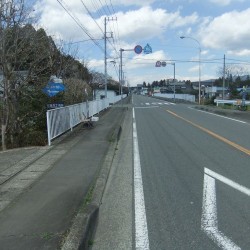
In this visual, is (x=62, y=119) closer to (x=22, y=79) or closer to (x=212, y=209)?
(x=22, y=79)

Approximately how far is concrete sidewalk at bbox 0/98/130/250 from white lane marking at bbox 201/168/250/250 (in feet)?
5.45

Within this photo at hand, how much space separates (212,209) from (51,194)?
9.38ft

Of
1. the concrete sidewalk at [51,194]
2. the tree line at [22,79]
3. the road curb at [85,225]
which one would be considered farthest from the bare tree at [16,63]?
the road curb at [85,225]

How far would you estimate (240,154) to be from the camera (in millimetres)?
12031

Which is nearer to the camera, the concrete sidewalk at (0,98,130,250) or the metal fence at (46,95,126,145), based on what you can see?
the concrete sidewalk at (0,98,130,250)

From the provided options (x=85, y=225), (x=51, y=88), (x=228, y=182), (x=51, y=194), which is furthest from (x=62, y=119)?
(x=85, y=225)

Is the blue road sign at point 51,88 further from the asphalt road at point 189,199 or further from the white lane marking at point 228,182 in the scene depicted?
the white lane marking at point 228,182

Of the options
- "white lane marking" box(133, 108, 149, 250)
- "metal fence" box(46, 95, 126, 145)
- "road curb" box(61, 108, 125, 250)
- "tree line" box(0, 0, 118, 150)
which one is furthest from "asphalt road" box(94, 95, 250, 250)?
"tree line" box(0, 0, 118, 150)

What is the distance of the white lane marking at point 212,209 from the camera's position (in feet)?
16.9

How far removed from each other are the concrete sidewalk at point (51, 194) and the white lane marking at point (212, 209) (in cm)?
166

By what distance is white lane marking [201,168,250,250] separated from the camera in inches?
203

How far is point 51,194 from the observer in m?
7.26

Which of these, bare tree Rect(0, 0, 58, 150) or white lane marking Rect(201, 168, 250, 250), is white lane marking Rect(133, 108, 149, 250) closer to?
white lane marking Rect(201, 168, 250, 250)

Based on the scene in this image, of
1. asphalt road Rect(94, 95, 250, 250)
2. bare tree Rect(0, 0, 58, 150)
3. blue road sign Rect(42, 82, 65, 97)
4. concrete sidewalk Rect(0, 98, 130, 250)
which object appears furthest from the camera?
blue road sign Rect(42, 82, 65, 97)
